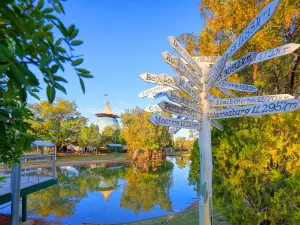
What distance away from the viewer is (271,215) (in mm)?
3678

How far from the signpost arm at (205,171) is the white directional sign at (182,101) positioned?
0.12m

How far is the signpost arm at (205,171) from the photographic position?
3.12m

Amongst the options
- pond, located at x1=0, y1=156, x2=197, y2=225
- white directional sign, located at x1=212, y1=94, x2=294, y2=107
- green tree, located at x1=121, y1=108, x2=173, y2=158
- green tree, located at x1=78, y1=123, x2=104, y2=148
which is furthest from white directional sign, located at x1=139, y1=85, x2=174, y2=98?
green tree, located at x1=78, y1=123, x2=104, y2=148

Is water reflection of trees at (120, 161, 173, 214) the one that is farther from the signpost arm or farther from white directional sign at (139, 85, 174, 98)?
the signpost arm

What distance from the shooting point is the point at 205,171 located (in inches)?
126

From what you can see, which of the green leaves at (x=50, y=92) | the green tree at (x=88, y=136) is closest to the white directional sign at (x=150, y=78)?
the green leaves at (x=50, y=92)

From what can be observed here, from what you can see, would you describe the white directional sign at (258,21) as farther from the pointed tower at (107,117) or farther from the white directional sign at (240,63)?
the pointed tower at (107,117)

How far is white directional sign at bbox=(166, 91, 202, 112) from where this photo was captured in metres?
3.13

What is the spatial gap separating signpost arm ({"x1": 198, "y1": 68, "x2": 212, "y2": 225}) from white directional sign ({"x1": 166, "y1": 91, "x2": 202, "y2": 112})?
116 millimetres

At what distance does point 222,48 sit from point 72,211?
1001cm

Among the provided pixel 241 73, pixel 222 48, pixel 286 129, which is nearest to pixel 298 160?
pixel 286 129

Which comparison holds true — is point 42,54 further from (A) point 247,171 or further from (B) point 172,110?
(A) point 247,171

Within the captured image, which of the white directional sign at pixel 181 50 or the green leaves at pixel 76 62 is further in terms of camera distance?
the white directional sign at pixel 181 50

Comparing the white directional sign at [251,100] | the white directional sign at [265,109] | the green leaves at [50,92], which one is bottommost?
the green leaves at [50,92]
